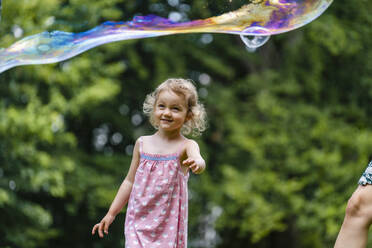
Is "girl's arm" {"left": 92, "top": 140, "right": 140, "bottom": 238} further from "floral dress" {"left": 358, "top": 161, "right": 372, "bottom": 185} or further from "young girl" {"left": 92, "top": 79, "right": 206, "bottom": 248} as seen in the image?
"floral dress" {"left": 358, "top": 161, "right": 372, "bottom": 185}

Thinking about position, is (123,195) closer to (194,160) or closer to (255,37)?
(194,160)

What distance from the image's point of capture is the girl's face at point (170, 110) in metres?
2.70

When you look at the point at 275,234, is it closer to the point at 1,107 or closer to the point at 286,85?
the point at 286,85

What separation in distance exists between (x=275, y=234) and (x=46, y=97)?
408 cm

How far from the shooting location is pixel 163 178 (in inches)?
104

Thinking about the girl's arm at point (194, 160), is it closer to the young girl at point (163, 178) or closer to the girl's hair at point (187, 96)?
the young girl at point (163, 178)

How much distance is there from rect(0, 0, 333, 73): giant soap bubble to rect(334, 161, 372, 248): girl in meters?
1.06

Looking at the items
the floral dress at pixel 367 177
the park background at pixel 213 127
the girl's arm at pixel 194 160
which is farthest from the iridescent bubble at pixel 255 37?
the park background at pixel 213 127

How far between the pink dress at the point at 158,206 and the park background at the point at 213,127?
391cm

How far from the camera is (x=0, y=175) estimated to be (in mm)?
7531

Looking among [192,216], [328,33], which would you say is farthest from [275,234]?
[328,33]

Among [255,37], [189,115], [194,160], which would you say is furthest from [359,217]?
[255,37]

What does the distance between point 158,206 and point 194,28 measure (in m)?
1.15

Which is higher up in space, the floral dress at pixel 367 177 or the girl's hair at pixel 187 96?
the girl's hair at pixel 187 96
